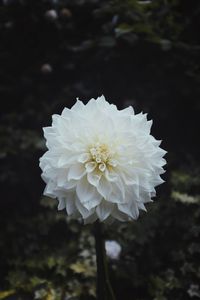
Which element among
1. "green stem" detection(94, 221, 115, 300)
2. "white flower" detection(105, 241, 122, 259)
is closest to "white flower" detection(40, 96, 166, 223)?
"green stem" detection(94, 221, 115, 300)

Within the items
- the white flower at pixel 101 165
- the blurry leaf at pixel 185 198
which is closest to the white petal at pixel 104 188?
the white flower at pixel 101 165

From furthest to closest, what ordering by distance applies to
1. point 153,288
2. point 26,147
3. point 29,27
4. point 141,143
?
point 29,27, point 26,147, point 153,288, point 141,143

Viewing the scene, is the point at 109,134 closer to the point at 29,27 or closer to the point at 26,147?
the point at 26,147

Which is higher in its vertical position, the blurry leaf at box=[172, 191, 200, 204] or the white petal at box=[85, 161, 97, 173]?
the white petal at box=[85, 161, 97, 173]

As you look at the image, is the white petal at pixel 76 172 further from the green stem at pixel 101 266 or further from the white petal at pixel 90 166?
the green stem at pixel 101 266

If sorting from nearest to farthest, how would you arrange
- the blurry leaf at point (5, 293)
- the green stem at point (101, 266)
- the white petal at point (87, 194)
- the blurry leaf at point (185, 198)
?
the white petal at point (87, 194), the green stem at point (101, 266), the blurry leaf at point (5, 293), the blurry leaf at point (185, 198)

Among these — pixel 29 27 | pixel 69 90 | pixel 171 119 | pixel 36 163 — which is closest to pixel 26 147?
pixel 36 163

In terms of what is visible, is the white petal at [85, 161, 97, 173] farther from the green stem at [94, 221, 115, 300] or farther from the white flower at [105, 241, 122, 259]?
the white flower at [105, 241, 122, 259]
